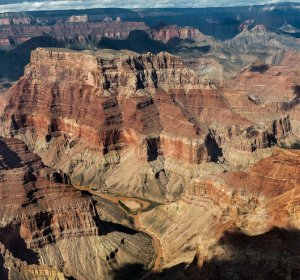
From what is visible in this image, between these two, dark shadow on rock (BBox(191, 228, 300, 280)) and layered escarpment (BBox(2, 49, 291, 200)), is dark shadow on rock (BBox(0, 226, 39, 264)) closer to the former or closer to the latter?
dark shadow on rock (BBox(191, 228, 300, 280))

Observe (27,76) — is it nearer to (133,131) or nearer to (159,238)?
(133,131)

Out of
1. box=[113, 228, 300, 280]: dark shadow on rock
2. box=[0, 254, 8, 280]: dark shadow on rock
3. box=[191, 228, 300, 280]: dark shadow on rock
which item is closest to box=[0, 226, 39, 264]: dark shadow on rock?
box=[0, 254, 8, 280]: dark shadow on rock

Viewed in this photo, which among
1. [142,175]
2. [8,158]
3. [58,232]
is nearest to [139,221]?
[142,175]

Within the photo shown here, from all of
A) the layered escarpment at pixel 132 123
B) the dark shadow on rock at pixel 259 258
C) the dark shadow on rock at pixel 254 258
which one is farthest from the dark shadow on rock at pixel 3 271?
the layered escarpment at pixel 132 123

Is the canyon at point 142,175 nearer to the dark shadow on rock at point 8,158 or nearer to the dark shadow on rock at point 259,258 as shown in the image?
the dark shadow on rock at point 259,258

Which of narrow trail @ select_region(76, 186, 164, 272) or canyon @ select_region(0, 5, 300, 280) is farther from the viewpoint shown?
narrow trail @ select_region(76, 186, 164, 272)

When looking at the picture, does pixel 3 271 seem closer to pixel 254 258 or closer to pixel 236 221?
pixel 236 221

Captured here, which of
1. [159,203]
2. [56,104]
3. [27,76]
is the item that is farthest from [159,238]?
[27,76]
